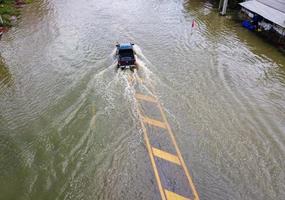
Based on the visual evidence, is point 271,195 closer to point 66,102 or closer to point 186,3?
point 66,102

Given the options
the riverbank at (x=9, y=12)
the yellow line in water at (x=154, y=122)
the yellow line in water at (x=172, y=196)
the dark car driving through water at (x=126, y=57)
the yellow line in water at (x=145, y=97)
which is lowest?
the yellow line in water at (x=172, y=196)

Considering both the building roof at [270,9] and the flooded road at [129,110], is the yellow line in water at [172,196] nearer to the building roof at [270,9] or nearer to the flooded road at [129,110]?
the flooded road at [129,110]

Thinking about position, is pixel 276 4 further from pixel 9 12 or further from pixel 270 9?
pixel 9 12

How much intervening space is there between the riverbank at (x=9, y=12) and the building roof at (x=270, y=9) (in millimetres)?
24934

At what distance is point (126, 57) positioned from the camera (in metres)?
22.2

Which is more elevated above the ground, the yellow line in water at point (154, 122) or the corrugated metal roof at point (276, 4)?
the corrugated metal roof at point (276, 4)

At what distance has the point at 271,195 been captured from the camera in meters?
12.7

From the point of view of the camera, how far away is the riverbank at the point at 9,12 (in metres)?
30.7

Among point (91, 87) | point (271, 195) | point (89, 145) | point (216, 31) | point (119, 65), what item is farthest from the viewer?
point (216, 31)

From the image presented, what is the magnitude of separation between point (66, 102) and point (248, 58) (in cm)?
1501

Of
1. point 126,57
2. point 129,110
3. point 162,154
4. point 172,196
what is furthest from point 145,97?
point 172,196

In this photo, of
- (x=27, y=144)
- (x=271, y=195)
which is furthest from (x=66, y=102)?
(x=271, y=195)

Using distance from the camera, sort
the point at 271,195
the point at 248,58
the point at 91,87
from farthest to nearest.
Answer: the point at 248,58
the point at 91,87
the point at 271,195

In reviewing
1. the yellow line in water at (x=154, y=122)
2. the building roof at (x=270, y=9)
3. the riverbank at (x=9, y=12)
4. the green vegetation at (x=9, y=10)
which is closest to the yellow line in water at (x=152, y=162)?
the yellow line in water at (x=154, y=122)
